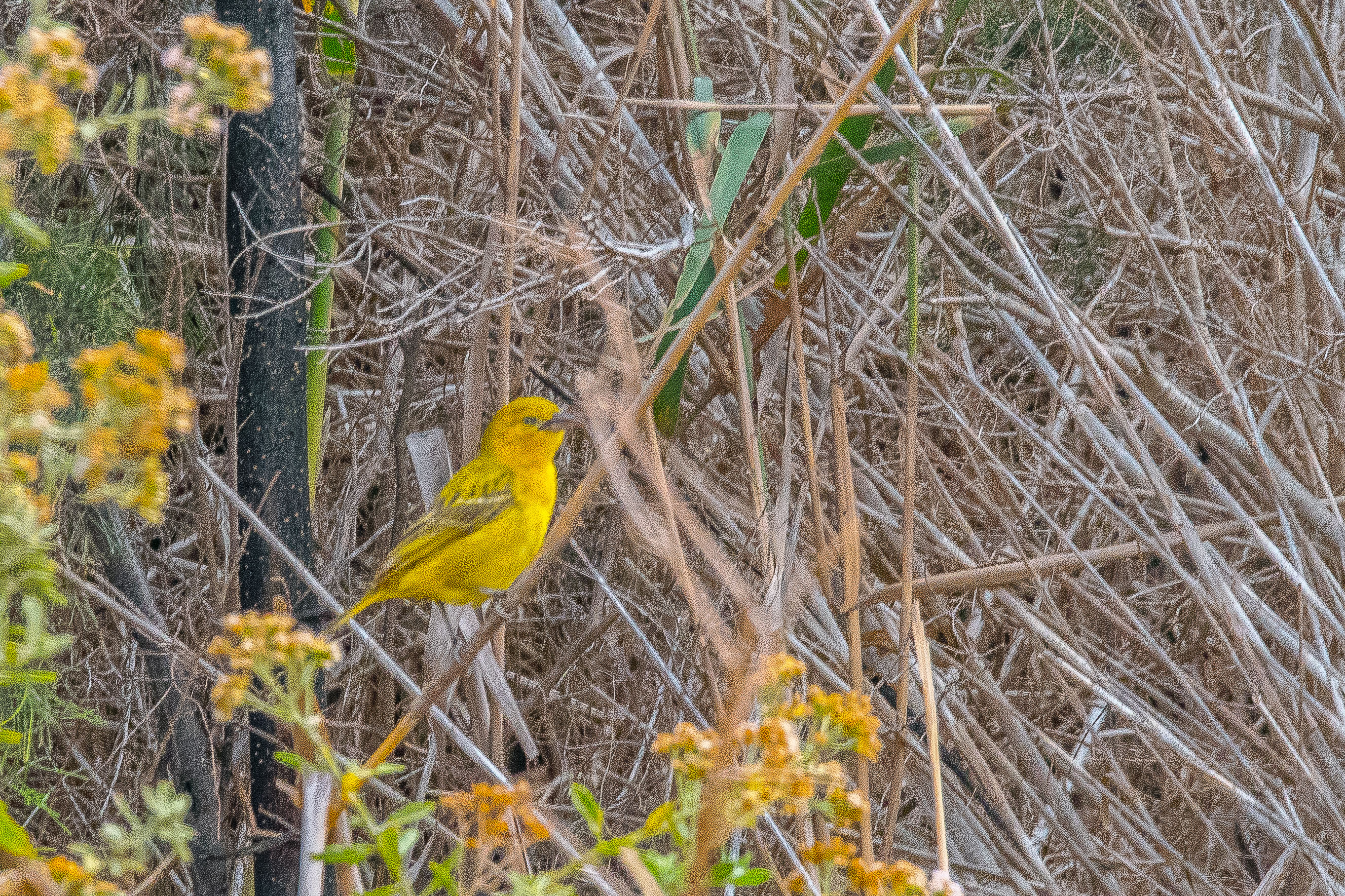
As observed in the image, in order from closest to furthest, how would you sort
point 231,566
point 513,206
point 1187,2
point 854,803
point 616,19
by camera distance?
Result: point 854,803 → point 513,206 → point 1187,2 → point 231,566 → point 616,19

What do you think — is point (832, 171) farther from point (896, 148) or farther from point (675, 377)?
point (675, 377)

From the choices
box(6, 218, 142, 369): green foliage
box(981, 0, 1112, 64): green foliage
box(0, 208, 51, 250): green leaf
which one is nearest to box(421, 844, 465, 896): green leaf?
box(0, 208, 51, 250): green leaf

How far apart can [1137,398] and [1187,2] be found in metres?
0.79

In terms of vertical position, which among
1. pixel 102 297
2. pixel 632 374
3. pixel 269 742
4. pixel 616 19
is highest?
pixel 616 19

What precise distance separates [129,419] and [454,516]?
1945mm

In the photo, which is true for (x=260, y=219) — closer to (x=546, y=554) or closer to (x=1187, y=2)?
(x=546, y=554)

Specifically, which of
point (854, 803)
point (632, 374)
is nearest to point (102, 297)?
point (632, 374)

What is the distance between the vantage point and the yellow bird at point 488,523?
2.54 meters

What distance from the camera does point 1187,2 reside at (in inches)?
82.6

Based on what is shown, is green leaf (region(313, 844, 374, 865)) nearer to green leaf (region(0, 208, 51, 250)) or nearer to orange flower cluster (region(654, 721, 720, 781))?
orange flower cluster (region(654, 721, 720, 781))

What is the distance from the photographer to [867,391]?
281cm

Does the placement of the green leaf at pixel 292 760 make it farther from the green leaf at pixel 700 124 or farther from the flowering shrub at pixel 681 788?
the green leaf at pixel 700 124

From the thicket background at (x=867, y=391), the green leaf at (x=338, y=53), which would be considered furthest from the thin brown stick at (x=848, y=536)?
the green leaf at (x=338, y=53)

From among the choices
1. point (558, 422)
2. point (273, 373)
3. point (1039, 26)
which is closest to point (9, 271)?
point (273, 373)
